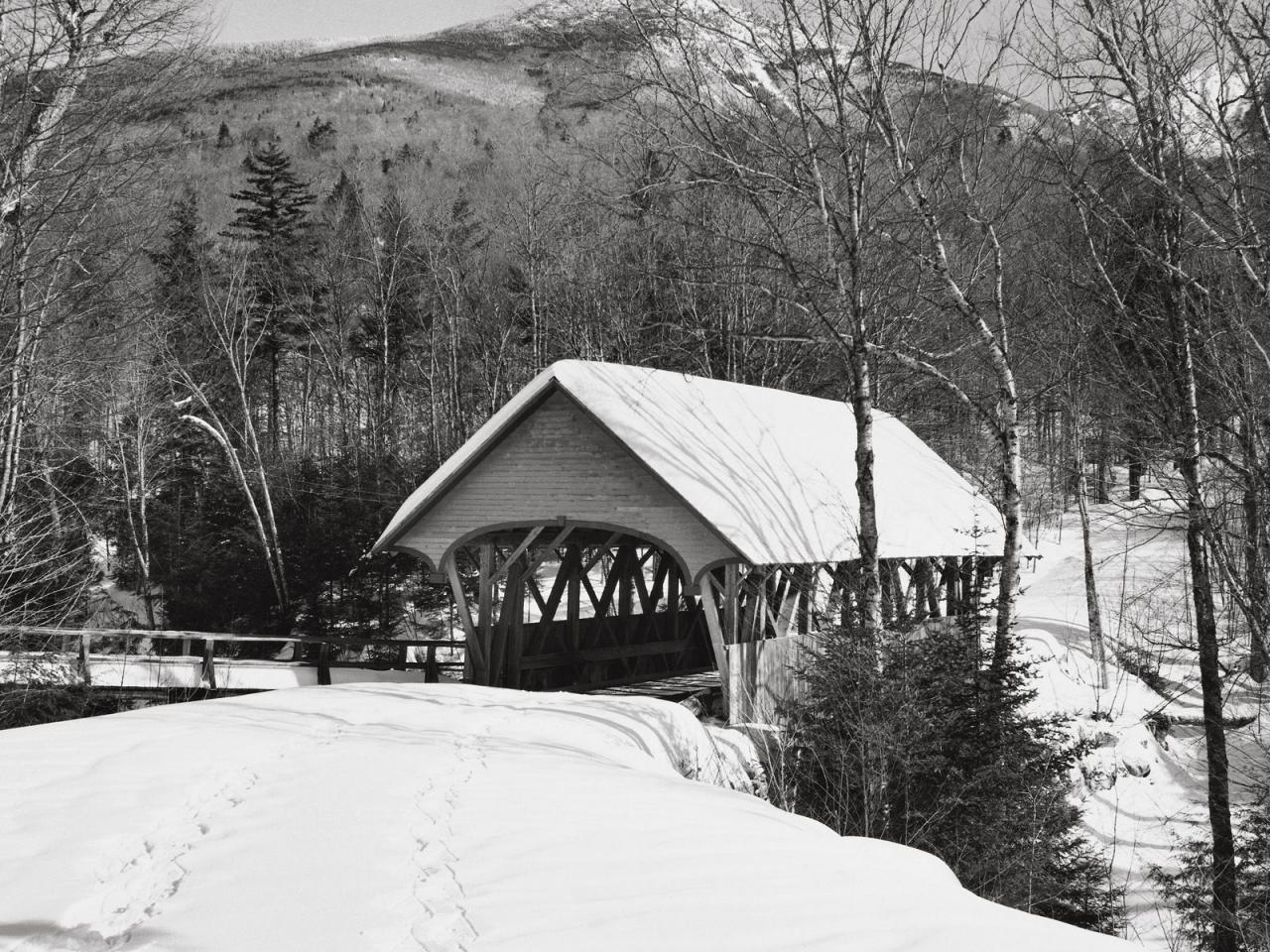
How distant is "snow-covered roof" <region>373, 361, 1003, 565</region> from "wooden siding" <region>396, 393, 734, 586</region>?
0.28m

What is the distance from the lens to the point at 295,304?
121 feet

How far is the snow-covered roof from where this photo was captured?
12.7 meters

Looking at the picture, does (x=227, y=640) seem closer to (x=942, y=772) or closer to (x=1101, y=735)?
(x=942, y=772)

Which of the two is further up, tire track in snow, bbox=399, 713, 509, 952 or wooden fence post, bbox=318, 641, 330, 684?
tire track in snow, bbox=399, 713, 509, 952

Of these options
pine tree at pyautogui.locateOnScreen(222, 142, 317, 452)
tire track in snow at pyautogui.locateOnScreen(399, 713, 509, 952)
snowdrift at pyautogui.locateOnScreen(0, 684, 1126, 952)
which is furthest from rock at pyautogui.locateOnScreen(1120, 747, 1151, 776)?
pine tree at pyautogui.locateOnScreen(222, 142, 317, 452)

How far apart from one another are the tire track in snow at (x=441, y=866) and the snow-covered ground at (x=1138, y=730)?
6.44 metres

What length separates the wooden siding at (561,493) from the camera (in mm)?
12898

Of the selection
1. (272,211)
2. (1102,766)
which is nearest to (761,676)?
(1102,766)

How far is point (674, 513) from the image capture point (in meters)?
12.9

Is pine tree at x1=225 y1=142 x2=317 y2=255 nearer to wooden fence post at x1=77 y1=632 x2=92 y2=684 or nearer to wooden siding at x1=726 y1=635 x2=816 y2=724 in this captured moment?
wooden fence post at x1=77 y1=632 x2=92 y2=684

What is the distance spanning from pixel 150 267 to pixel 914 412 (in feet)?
72.6

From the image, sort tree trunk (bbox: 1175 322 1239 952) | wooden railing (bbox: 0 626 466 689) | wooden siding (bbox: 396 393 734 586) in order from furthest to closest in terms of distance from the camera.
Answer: wooden railing (bbox: 0 626 466 689) → wooden siding (bbox: 396 393 734 586) → tree trunk (bbox: 1175 322 1239 952)

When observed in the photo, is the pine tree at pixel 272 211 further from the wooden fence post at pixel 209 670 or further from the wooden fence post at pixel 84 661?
the wooden fence post at pixel 209 670

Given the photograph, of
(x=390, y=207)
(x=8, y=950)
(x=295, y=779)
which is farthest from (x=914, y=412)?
(x=8, y=950)
